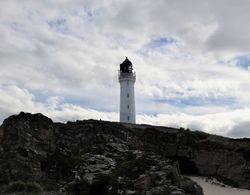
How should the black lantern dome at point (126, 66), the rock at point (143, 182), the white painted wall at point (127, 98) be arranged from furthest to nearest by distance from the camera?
the black lantern dome at point (126, 66)
the white painted wall at point (127, 98)
the rock at point (143, 182)

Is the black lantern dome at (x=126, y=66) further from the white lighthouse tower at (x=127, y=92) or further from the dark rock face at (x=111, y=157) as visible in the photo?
the dark rock face at (x=111, y=157)

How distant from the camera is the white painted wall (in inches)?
2052

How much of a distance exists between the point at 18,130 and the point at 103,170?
9739mm

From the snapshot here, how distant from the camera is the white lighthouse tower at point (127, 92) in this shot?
52184mm

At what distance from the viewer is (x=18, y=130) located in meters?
25.1

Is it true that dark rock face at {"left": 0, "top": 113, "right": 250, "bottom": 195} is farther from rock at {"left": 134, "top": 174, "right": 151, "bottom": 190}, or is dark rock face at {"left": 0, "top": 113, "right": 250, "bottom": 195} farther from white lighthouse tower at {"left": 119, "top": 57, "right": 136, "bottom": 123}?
white lighthouse tower at {"left": 119, "top": 57, "right": 136, "bottom": 123}

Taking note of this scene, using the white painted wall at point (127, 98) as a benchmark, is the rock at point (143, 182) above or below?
below

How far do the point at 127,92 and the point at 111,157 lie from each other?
3398 cm

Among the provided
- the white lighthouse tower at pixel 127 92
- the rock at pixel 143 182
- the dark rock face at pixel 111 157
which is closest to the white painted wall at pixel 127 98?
the white lighthouse tower at pixel 127 92

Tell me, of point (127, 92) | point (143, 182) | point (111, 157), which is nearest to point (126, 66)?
point (127, 92)

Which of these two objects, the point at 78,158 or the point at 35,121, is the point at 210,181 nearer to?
the point at 78,158

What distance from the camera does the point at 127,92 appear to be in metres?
53.8

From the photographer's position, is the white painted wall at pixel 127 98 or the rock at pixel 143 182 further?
the white painted wall at pixel 127 98

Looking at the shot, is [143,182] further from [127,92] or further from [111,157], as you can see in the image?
[127,92]
